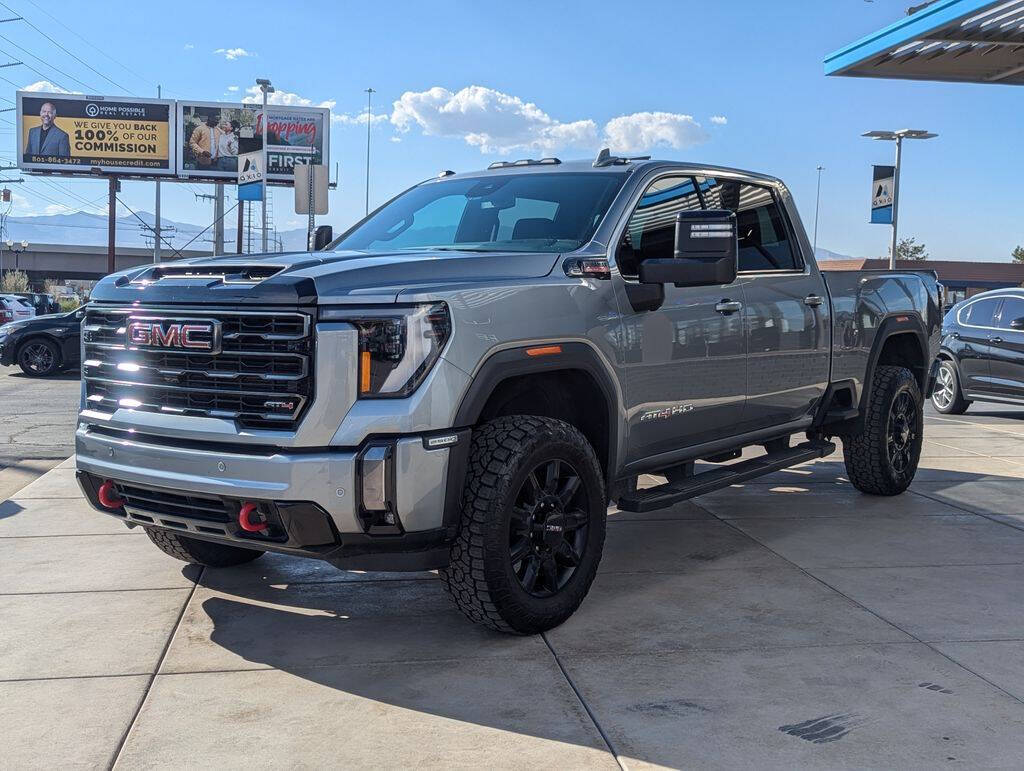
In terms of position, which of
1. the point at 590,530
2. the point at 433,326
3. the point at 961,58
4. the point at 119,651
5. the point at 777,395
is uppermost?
the point at 961,58

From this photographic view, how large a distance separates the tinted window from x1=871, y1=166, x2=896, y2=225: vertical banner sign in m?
14.9

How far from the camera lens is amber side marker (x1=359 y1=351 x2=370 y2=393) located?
4.07 metres

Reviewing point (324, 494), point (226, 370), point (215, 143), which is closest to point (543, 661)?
point (324, 494)

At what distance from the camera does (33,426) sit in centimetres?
1173

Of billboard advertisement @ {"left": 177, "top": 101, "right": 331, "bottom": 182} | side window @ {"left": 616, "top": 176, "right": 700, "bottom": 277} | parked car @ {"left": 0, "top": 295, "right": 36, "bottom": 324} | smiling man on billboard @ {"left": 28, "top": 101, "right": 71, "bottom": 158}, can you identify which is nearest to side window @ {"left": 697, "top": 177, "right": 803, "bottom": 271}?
side window @ {"left": 616, "top": 176, "right": 700, "bottom": 277}

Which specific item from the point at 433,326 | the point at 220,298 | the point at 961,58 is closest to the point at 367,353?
the point at 433,326

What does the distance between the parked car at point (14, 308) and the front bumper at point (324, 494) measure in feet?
107

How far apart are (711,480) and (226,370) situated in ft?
8.93

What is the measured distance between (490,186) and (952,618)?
3.20 m

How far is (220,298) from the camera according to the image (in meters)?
4.24

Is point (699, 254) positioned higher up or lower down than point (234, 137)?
lower down

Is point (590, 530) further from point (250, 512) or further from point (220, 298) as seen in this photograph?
point (220, 298)

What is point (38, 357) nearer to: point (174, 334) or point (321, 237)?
point (321, 237)

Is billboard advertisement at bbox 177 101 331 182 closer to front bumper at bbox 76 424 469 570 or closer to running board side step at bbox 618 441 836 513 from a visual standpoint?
running board side step at bbox 618 441 836 513
